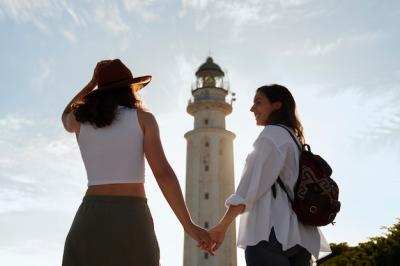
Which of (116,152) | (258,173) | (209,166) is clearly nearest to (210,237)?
(258,173)

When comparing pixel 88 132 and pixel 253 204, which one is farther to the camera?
pixel 253 204

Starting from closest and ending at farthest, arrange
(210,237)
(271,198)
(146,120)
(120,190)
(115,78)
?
(120,190) < (146,120) < (115,78) < (210,237) < (271,198)

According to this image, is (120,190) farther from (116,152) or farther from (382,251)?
(382,251)

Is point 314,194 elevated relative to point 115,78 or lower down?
lower down

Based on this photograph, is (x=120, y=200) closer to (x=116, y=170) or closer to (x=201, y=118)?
(x=116, y=170)

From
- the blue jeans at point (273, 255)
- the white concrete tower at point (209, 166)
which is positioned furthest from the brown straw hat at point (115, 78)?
the white concrete tower at point (209, 166)

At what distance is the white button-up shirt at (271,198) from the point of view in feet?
13.7

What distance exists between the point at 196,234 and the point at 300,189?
37.8 inches

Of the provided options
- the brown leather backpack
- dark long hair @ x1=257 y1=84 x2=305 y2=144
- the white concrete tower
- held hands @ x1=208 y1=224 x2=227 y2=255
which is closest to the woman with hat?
held hands @ x1=208 y1=224 x2=227 y2=255

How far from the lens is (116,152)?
3.68 meters

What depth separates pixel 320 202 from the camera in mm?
4219

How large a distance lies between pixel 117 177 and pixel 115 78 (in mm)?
800

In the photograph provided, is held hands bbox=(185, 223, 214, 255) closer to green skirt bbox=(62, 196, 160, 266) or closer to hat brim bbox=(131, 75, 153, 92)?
green skirt bbox=(62, 196, 160, 266)

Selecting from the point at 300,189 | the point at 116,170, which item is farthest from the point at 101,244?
the point at 300,189
